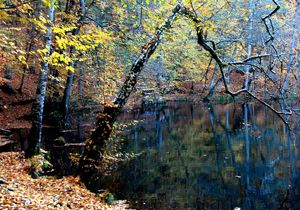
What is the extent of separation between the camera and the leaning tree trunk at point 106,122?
349 inches

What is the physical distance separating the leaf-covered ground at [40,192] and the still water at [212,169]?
152 cm

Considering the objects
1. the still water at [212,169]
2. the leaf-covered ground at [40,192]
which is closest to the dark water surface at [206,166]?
the still water at [212,169]

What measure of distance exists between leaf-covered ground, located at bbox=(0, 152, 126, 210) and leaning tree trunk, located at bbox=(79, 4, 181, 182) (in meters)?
0.57

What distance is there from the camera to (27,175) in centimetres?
925

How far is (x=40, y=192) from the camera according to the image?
24.9 feet

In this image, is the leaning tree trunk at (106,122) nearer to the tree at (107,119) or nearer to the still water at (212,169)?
the tree at (107,119)

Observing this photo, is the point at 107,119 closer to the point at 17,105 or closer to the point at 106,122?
the point at 106,122

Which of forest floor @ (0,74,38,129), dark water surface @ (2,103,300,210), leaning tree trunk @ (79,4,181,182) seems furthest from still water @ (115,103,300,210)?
forest floor @ (0,74,38,129)

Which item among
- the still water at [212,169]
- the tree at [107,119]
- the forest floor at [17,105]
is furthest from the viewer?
the forest floor at [17,105]

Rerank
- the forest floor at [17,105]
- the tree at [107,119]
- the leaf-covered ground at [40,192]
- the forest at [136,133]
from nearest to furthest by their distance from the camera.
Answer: the leaf-covered ground at [40,192]
the forest at [136,133]
the tree at [107,119]
the forest floor at [17,105]

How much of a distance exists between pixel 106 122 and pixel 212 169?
5308 mm

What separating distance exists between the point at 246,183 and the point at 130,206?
14.3 feet

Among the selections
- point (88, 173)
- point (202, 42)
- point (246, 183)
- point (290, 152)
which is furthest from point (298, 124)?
point (88, 173)

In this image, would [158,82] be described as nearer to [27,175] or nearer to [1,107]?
[1,107]
